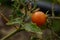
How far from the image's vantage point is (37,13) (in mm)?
843

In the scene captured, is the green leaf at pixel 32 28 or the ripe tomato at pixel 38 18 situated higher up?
the ripe tomato at pixel 38 18

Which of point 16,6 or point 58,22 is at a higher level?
point 16,6

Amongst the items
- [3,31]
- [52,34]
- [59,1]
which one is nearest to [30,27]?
[52,34]

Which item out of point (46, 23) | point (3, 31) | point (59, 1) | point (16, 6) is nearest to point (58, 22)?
point (59, 1)

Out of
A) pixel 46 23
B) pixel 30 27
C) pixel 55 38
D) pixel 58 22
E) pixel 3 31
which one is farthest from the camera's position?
pixel 3 31

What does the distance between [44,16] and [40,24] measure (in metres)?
0.04

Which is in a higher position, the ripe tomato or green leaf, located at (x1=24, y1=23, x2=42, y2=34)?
the ripe tomato

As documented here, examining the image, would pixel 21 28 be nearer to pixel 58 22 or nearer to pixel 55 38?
pixel 55 38

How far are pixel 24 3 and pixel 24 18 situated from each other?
0.19 ft

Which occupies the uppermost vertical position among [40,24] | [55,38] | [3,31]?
[40,24]

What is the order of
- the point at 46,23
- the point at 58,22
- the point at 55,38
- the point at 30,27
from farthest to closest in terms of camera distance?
1. the point at 58,22
2. the point at 55,38
3. the point at 46,23
4. the point at 30,27

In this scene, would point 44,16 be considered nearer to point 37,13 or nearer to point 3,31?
point 37,13

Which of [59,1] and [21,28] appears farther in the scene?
[59,1]

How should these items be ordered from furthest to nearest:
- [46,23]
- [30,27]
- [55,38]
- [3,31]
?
[3,31] → [55,38] → [46,23] → [30,27]
